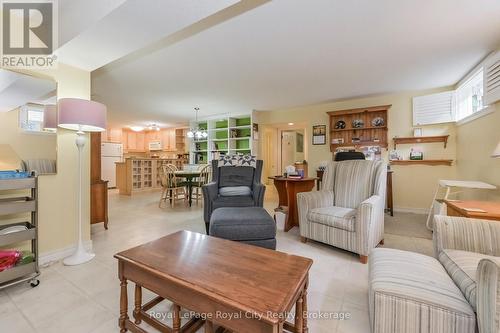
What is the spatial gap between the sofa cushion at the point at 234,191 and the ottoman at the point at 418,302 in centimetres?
199

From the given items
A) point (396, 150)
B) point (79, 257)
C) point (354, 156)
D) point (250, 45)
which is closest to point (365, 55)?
point (250, 45)

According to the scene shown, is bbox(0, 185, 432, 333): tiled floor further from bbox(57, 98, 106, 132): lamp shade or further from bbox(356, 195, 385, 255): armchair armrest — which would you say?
bbox(57, 98, 106, 132): lamp shade

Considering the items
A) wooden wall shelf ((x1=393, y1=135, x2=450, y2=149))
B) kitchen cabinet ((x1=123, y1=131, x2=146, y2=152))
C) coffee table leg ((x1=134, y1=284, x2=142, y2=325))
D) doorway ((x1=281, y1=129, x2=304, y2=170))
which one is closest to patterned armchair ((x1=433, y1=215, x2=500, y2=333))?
coffee table leg ((x1=134, y1=284, x2=142, y2=325))

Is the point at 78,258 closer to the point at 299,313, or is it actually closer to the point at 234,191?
the point at 234,191

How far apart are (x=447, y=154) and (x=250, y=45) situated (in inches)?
158

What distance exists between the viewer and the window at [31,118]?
195 centimetres

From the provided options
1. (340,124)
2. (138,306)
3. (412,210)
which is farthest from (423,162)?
(138,306)

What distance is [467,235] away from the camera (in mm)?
1349

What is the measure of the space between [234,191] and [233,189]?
4 centimetres

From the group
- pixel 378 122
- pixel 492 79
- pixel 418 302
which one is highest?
pixel 492 79

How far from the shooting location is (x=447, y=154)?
3885 millimetres

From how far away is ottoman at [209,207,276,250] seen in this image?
1998 millimetres

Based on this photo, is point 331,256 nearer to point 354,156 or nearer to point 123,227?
point 354,156

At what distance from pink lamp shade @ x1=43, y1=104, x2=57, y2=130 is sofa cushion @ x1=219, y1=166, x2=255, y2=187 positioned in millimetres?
1937
